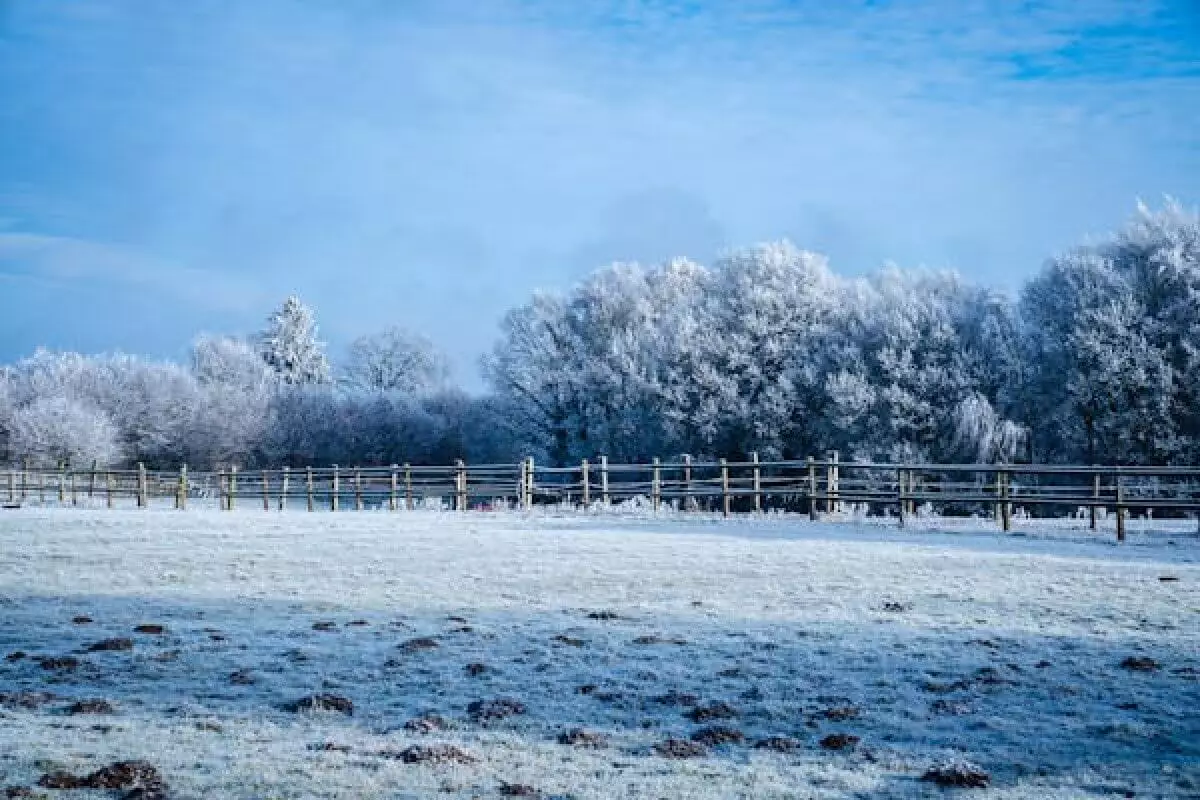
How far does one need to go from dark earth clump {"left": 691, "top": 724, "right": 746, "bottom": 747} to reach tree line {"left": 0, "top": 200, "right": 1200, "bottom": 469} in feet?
106

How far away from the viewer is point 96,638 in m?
9.78

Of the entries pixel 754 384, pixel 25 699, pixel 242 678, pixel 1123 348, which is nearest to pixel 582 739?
Answer: pixel 242 678

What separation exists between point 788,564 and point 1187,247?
95.2ft

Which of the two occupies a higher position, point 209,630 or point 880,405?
point 880,405

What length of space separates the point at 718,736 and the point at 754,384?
38486 millimetres

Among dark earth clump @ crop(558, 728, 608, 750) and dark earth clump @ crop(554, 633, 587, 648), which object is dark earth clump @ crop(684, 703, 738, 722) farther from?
dark earth clump @ crop(554, 633, 587, 648)

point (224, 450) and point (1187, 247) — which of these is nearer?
point (1187, 247)

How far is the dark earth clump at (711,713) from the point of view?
7461 mm

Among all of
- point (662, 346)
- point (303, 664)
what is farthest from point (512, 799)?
point (662, 346)

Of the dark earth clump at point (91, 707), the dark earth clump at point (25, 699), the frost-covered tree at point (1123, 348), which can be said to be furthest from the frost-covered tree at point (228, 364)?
the dark earth clump at point (91, 707)

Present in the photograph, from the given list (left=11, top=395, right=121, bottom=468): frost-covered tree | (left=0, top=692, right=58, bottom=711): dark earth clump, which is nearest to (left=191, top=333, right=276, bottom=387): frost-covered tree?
(left=11, top=395, right=121, bottom=468): frost-covered tree

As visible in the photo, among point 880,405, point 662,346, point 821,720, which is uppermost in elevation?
point 662,346

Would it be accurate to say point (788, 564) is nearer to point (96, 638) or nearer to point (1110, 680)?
point (1110, 680)

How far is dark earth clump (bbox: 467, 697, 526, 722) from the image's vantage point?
24.2ft
